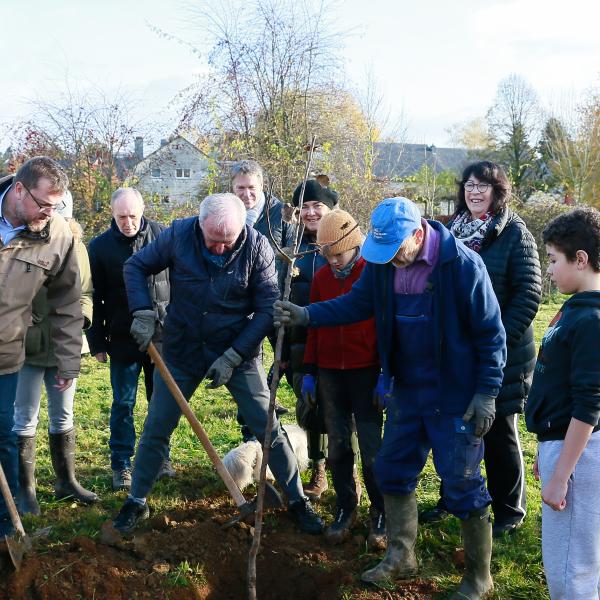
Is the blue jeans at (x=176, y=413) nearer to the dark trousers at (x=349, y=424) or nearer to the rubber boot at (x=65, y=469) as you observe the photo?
A: the dark trousers at (x=349, y=424)

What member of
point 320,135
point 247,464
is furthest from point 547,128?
point 247,464

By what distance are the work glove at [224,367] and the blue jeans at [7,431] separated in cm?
110

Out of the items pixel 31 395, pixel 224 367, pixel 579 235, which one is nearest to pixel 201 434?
pixel 224 367

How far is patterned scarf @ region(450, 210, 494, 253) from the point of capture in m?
3.94

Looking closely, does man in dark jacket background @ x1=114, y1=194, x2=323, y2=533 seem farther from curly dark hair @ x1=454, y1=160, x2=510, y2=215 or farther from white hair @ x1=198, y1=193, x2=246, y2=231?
curly dark hair @ x1=454, y1=160, x2=510, y2=215

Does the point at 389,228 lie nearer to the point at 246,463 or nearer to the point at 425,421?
the point at 425,421

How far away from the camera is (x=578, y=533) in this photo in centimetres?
269

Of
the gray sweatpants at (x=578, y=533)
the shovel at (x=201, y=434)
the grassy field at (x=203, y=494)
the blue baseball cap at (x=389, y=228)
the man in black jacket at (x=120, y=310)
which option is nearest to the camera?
the gray sweatpants at (x=578, y=533)

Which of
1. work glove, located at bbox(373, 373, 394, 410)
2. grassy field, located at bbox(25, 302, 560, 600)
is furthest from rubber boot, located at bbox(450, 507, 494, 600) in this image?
work glove, located at bbox(373, 373, 394, 410)

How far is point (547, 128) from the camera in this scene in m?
35.4

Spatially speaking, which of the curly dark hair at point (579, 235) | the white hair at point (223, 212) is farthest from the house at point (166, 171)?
the curly dark hair at point (579, 235)

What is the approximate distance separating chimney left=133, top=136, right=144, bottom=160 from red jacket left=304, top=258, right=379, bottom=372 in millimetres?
10515

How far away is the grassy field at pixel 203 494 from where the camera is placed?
3775mm

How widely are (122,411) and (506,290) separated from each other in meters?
2.83
